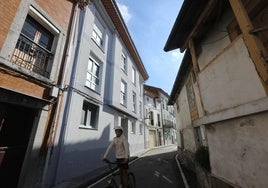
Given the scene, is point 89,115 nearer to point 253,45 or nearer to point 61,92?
point 61,92

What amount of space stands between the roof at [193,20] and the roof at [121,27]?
7.69 m

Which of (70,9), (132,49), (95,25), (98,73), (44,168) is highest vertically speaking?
(132,49)

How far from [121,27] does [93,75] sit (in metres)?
6.35

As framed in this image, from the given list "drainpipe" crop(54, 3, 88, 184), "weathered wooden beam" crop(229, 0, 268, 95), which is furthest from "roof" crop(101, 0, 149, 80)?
"weathered wooden beam" crop(229, 0, 268, 95)

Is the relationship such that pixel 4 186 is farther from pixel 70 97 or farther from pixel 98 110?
pixel 98 110

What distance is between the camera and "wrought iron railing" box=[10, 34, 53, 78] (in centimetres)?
500

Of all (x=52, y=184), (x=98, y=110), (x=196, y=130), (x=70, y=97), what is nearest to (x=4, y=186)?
(x=52, y=184)

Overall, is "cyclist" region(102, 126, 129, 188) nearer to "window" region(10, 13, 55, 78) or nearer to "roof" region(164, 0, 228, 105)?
"roof" region(164, 0, 228, 105)

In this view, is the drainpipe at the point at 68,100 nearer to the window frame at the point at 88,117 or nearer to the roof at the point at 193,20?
the window frame at the point at 88,117

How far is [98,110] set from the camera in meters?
9.05

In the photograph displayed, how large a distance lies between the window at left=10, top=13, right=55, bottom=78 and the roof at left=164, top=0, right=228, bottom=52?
499cm

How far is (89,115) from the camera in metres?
8.54

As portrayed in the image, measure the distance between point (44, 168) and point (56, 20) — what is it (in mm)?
6151

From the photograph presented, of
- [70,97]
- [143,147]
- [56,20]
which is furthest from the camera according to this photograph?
[143,147]
